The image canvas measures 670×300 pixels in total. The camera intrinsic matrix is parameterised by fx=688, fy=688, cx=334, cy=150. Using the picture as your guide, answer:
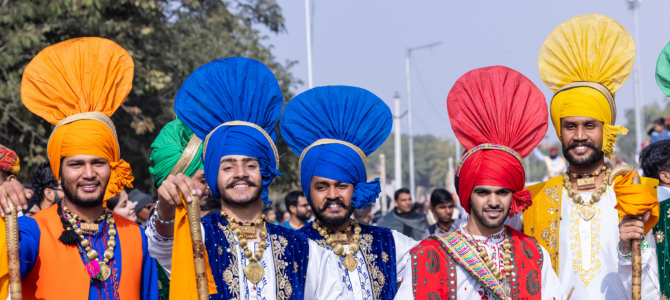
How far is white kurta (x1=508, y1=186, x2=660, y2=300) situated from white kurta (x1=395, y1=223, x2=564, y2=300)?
20.3 inches

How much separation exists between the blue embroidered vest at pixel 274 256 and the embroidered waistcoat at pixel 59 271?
469mm

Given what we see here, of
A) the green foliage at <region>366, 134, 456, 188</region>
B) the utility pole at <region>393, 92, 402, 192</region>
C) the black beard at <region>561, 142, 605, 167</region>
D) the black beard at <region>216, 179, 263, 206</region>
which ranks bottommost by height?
the black beard at <region>216, 179, 263, 206</region>

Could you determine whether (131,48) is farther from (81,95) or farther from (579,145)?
(579,145)

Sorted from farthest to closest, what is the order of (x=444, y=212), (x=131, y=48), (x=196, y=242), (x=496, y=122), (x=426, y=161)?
(x=426, y=161) < (x=131, y=48) < (x=444, y=212) < (x=496, y=122) < (x=196, y=242)

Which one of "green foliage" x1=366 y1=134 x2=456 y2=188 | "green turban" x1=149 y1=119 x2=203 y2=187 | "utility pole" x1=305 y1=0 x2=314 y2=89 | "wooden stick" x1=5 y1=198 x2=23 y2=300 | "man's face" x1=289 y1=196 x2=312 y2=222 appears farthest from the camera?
"green foliage" x1=366 y1=134 x2=456 y2=188

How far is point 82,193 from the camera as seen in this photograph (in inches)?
158

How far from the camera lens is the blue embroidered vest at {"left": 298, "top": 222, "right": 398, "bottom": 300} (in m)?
4.75

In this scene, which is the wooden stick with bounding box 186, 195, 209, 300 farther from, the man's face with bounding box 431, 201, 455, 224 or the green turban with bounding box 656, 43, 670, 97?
the man's face with bounding box 431, 201, 455, 224

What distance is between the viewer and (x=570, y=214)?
4965mm

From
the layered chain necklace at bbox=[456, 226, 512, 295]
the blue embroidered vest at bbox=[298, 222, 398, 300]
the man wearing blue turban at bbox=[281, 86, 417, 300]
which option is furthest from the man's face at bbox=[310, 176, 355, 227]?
the layered chain necklace at bbox=[456, 226, 512, 295]

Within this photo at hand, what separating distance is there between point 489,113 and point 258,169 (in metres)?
1.61

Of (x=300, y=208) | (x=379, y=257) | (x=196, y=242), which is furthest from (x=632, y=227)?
(x=300, y=208)

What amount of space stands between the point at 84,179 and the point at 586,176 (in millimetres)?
3423

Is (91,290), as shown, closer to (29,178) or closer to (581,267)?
(581,267)
